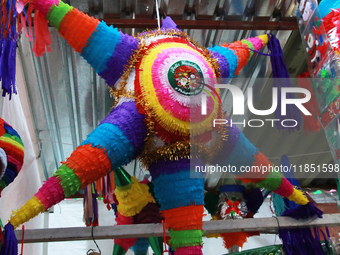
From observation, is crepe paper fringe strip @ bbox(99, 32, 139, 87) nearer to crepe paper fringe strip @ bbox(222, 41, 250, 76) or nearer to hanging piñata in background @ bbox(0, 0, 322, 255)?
hanging piñata in background @ bbox(0, 0, 322, 255)

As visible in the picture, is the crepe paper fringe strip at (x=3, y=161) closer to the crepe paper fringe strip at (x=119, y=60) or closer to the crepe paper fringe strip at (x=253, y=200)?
the crepe paper fringe strip at (x=119, y=60)

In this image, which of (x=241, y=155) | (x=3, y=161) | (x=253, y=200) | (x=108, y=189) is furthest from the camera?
(x=253, y=200)

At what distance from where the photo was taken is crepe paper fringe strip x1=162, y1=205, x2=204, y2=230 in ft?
4.02

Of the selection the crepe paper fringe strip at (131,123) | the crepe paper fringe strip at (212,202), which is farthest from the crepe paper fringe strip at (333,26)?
the crepe paper fringe strip at (212,202)

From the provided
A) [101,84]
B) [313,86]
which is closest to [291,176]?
[313,86]

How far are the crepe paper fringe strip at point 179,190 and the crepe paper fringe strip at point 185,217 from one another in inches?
0.6

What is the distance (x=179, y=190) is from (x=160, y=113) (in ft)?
0.82

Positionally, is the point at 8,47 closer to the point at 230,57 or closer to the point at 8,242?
the point at 8,242

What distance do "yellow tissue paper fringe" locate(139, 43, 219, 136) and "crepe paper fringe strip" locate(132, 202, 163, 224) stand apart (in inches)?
18.5

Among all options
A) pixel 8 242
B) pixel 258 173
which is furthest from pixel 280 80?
pixel 8 242

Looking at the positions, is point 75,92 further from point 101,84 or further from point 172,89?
point 172,89

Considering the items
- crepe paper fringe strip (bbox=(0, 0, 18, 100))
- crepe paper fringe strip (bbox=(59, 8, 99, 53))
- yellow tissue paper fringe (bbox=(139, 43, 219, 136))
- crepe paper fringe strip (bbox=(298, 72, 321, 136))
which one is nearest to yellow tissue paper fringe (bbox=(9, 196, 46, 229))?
crepe paper fringe strip (bbox=(0, 0, 18, 100))

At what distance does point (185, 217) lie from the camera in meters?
1.23

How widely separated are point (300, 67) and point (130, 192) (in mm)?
1344
